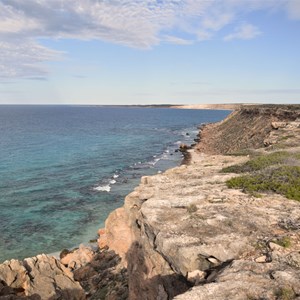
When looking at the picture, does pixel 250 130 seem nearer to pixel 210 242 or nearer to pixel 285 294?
pixel 210 242

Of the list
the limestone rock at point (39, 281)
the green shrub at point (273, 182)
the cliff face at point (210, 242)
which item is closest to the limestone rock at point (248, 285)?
the cliff face at point (210, 242)

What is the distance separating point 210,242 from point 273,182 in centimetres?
828

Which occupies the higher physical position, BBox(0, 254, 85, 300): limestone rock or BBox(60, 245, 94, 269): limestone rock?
BBox(0, 254, 85, 300): limestone rock

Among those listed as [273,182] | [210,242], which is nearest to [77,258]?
[273,182]

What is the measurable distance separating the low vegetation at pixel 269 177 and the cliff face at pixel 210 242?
Result: 773 millimetres

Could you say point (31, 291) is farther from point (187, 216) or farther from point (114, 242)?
point (187, 216)

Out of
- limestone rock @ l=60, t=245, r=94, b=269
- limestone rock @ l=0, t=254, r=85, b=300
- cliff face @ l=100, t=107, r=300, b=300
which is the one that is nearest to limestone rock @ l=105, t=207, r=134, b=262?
limestone rock @ l=60, t=245, r=94, b=269

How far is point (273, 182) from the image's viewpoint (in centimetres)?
1925

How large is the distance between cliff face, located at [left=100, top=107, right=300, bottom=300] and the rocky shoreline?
3 centimetres

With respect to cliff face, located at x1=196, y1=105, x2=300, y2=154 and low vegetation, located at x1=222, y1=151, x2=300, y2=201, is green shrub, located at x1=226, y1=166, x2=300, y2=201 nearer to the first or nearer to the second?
low vegetation, located at x1=222, y1=151, x2=300, y2=201

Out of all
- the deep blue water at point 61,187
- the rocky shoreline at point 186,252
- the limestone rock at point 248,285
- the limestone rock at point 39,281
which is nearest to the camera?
the limestone rock at point 248,285

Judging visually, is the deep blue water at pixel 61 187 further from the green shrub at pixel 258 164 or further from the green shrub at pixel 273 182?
the green shrub at pixel 273 182

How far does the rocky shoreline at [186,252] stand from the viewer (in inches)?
409

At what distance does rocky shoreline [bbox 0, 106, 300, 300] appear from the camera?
34.1 ft
